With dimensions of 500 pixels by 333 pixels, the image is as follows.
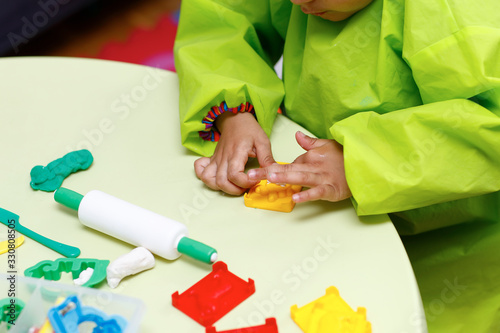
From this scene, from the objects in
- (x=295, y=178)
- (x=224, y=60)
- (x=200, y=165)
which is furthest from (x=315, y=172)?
(x=224, y=60)

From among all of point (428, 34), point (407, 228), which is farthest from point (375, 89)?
point (407, 228)

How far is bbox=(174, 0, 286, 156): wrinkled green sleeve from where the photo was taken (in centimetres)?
77

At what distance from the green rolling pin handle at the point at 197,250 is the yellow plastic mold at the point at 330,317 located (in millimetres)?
93

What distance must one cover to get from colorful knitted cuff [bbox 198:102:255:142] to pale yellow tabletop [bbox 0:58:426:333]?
40 millimetres

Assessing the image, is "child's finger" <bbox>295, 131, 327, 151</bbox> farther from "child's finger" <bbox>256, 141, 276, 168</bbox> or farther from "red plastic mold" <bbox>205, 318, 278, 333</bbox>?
"red plastic mold" <bbox>205, 318, 278, 333</bbox>

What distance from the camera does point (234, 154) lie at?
727 mm

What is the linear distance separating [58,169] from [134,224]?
16cm

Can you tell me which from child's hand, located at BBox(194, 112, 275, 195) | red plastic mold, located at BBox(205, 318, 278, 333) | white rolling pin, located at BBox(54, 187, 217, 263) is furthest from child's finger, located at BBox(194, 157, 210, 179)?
red plastic mold, located at BBox(205, 318, 278, 333)

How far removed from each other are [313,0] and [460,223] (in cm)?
37

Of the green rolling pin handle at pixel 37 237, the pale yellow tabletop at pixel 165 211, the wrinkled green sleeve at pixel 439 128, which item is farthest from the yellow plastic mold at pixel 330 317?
the green rolling pin handle at pixel 37 237

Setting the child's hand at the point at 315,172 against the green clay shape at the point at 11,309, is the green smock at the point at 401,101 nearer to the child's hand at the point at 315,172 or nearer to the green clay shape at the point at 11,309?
the child's hand at the point at 315,172

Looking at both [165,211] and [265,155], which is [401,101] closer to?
[265,155]

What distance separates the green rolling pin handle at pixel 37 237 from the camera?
0.60 metres

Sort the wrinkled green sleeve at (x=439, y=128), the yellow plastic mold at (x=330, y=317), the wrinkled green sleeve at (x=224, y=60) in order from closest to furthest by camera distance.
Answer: the yellow plastic mold at (x=330, y=317)
the wrinkled green sleeve at (x=439, y=128)
the wrinkled green sleeve at (x=224, y=60)
